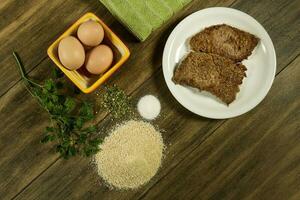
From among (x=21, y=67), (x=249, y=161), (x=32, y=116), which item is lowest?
(x=249, y=161)

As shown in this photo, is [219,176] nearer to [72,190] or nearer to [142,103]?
[142,103]

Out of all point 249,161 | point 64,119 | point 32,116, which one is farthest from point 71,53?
point 249,161

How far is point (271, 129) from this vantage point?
1.20 m

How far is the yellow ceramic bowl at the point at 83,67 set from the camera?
1078 millimetres

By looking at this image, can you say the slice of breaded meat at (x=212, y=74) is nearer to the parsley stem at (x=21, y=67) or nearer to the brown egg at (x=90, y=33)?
the brown egg at (x=90, y=33)

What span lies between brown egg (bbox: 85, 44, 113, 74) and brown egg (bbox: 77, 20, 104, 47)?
22mm

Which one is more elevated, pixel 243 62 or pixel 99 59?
pixel 99 59

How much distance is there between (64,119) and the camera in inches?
41.6

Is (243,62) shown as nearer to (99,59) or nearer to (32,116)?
(99,59)

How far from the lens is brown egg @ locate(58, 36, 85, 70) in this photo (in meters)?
1.03

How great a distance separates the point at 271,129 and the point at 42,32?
75 cm

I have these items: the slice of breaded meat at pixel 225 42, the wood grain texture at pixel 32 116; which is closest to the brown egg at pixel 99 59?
the wood grain texture at pixel 32 116

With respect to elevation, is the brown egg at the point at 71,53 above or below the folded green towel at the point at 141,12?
above

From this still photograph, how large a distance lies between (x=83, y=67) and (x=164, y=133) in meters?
0.31
